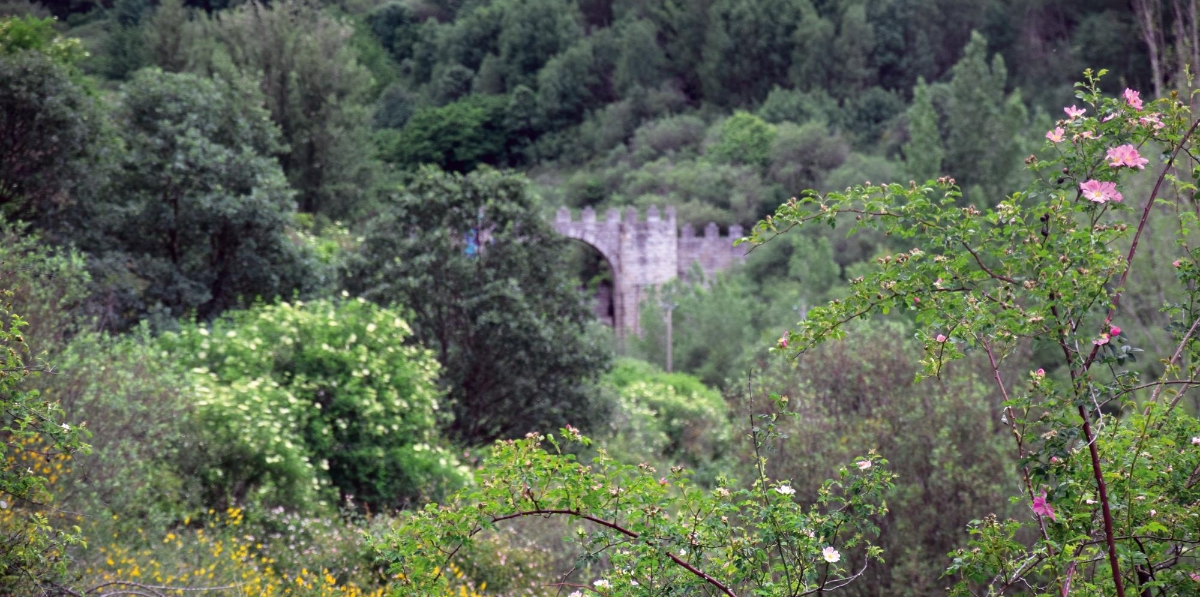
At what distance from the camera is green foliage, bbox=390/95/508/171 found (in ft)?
142

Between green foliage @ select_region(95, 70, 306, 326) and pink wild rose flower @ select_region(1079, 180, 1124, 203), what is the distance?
10.6 meters

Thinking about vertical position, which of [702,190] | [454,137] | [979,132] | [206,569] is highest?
[454,137]

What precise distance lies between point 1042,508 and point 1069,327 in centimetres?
47

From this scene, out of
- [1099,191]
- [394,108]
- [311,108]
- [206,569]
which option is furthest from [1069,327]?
[394,108]

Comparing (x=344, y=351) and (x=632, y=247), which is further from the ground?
(x=632, y=247)

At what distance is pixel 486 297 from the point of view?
11.7 metres

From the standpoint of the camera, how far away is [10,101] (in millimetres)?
11766

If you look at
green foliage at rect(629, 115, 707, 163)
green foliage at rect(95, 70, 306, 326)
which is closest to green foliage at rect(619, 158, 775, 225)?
green foliage at rect(629, 115, 707, 163)

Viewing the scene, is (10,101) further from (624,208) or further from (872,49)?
(872,49)

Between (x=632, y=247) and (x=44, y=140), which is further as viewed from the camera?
(x=632, y=247)

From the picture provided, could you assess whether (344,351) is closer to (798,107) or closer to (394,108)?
(798,107)

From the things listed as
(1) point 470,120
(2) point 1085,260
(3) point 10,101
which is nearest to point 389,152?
(1) point 470,120

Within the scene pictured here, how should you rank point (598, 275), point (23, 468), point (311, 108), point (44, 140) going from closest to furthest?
point (23, 468), point (44, 140), point (311, 108), point (598, 275)

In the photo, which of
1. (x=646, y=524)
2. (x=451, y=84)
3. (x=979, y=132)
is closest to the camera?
(x=646, y=524)
